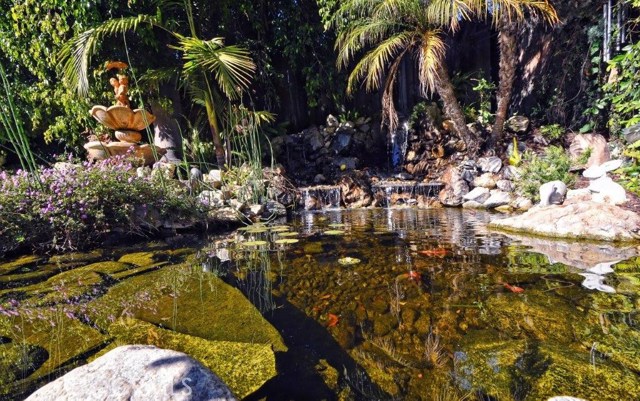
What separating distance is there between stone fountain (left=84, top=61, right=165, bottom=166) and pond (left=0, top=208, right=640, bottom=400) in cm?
326

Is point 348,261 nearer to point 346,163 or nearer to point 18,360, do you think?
point 18,360

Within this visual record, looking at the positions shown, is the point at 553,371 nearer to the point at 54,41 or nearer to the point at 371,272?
the point at 371,272

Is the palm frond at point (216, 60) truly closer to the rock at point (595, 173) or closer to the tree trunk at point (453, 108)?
the tree trunk at point (453, 108)

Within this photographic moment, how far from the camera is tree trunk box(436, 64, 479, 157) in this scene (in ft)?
21.0

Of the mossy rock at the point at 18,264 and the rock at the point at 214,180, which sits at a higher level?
the rock at the point at 214,180

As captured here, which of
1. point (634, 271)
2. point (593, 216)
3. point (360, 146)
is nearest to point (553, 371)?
point (634, 271)

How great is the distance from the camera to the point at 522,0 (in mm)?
5367

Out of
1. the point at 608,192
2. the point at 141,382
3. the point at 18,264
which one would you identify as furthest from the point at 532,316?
the point at 18,264

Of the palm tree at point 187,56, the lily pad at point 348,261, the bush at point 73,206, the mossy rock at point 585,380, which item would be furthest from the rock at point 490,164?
the mossy rock at point 585,380

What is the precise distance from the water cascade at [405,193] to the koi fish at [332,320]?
5.02 meters

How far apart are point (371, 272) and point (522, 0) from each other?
17.9 ft

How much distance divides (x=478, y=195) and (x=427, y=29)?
307cm

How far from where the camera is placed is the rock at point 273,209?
5.46 metres

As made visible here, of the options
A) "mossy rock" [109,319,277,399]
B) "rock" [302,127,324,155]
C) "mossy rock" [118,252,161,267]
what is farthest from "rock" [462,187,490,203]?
"mossy rock" [109,319,277,399]
